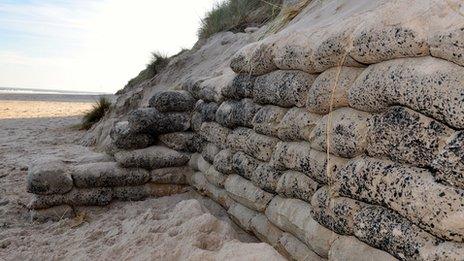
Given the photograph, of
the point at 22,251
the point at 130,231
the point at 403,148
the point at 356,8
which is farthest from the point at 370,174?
the point at 22,251

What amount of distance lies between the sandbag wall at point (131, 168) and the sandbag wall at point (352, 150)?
112cm

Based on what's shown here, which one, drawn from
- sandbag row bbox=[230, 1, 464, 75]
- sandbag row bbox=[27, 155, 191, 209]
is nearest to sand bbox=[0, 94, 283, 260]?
sandbag row bbox=[27, 155, 191, 209]

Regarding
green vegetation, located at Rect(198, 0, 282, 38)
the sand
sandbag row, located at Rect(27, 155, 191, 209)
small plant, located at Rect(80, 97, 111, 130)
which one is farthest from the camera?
small plant, located at Rect(80, 97, 111, 130)

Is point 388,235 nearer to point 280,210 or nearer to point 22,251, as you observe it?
point 280,210

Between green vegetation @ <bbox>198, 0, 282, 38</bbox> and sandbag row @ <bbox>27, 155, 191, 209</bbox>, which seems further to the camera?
green vegetation @ <bbox>198, 0, 282, 38</bbox>

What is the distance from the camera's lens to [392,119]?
1.77 m

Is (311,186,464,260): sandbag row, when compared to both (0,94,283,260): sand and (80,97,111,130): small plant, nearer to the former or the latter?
(0,94,283,260): sand

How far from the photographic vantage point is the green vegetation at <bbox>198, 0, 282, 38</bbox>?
22.9ft

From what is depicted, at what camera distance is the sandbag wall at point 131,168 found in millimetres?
3879

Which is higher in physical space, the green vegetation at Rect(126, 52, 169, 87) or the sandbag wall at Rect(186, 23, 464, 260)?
the green vegetation at Rect(126, 52, 169, 87)

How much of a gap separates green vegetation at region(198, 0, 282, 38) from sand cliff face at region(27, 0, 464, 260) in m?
3.25

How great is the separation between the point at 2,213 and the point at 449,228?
375 centimetres

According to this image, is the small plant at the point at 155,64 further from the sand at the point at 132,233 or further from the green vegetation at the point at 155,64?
the sand at the point at 132,233

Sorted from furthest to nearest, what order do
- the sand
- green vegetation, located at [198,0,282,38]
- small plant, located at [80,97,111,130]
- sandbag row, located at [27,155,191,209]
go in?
small plant, located at [80,97,111,130] < green vegetation, located at [198,0,282,38] < sandbag row, located at [27,155,191,209] < the sand
